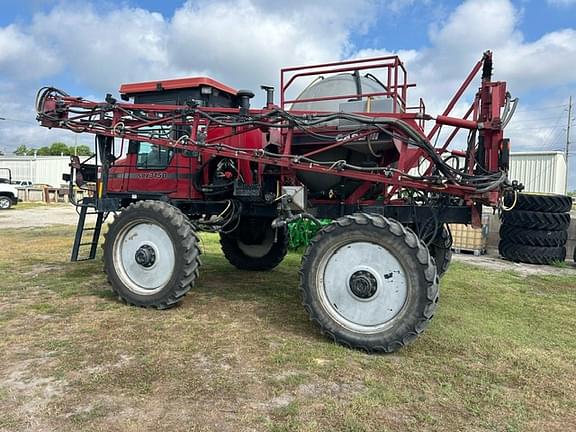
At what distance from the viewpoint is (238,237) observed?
853cm

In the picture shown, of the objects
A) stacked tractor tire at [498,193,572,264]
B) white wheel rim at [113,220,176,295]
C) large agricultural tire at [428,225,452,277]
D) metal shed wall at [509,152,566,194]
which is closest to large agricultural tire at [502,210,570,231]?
stacked tractor tire at [498,193,572,264]

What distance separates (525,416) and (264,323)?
283cm

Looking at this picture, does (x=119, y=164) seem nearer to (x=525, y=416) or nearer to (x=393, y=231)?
(x=393, y=231)

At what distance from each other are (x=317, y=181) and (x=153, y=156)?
2490mm

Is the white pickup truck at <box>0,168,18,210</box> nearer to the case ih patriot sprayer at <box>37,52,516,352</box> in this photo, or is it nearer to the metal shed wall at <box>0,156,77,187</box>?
the case ih patriot sprayer at <box>37,52,516,352</box>

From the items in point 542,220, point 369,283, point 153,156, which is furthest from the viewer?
point 542,220

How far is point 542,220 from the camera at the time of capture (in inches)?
408

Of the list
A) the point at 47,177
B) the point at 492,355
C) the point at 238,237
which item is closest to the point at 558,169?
the point at 238,237

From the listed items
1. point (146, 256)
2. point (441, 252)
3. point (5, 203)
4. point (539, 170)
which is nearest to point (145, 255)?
Result: point (146, 256)

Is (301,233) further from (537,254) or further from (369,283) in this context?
(369,283)

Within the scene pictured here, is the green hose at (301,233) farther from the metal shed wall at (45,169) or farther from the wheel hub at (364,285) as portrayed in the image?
the metal shed wall at (45,169)

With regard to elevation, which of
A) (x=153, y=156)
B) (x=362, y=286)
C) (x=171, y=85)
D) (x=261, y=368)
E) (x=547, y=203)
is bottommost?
(x=261, y=368)

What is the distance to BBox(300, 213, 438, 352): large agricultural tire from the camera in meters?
4.41

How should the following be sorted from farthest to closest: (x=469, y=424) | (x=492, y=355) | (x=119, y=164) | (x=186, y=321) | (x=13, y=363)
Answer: (x=119, y=164) < (x=186, y=321) < (x=492, y=355) < (x=13, y=363) < (x=469, y=424)
